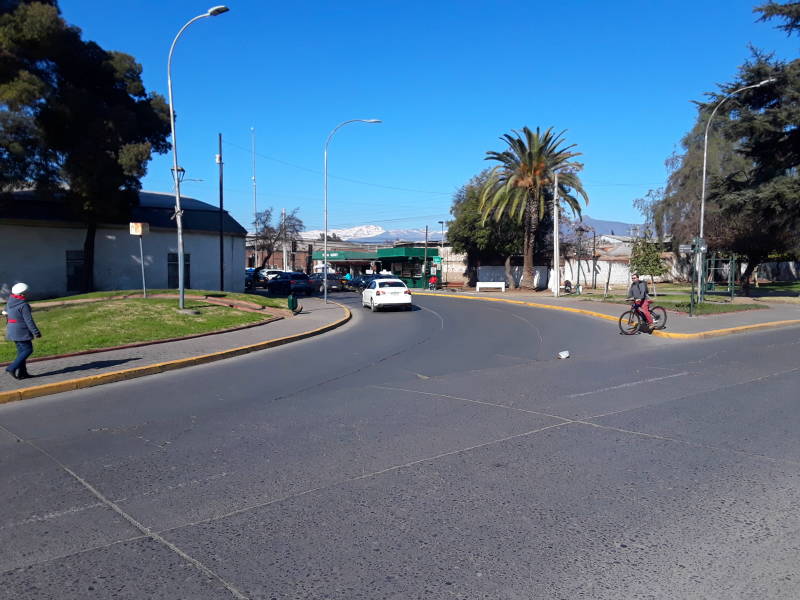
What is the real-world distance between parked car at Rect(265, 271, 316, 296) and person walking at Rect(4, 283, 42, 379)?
29.6 meters

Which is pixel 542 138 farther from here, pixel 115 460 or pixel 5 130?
pixel 115 460

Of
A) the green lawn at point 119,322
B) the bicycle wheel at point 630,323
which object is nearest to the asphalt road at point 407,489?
the green lawn at point 119,322

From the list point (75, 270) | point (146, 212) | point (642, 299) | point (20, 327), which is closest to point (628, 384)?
point (642, 299)

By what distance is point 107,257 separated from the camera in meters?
31.0

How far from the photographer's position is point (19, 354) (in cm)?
1027

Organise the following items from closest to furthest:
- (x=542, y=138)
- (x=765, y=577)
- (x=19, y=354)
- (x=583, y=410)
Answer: (x=765, y=577)
(x=583, y=410)
(x=19, y=354)
(x=542, y=138)

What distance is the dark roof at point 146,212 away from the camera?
→ 28.1 metres

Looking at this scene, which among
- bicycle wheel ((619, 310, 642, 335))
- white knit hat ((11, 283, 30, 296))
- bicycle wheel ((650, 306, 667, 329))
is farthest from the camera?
bicycle wheel ((650, 306, 667, 329))

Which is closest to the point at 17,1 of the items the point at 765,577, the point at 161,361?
the point at 161,361

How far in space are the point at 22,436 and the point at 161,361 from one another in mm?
5148

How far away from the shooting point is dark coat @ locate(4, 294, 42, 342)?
10.1 meters

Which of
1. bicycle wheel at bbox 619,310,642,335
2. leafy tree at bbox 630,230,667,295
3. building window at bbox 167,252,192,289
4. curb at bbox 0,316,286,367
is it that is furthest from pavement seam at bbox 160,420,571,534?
building window at bbox 167,252,192,289

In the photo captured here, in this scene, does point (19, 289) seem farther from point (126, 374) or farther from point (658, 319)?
point (658, 319)

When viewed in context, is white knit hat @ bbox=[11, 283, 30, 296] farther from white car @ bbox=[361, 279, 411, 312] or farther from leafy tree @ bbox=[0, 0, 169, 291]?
white car @ bbox=[361, 279, 411, 312]
